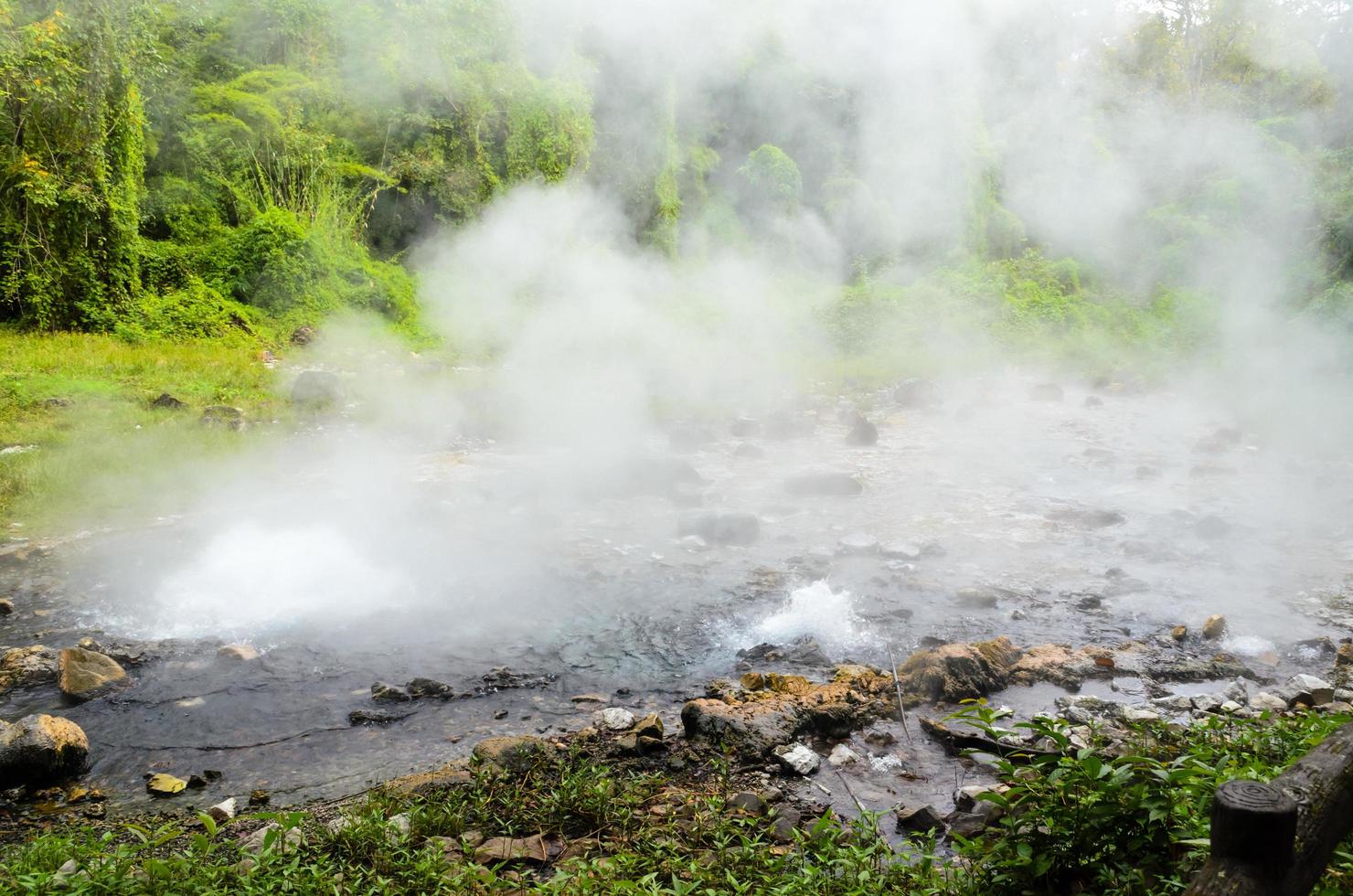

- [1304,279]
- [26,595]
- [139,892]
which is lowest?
[26,595]

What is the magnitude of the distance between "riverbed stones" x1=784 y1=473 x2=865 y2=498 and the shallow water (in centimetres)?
15

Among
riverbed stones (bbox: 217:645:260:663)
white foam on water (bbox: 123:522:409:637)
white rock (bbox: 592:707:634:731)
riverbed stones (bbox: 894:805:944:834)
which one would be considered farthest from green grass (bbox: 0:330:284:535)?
riverbed stones (bbox: 894:805:944:834)

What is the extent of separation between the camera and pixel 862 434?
29.7 feet

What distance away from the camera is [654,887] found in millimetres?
1945

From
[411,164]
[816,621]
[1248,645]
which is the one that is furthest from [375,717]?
[411,164]

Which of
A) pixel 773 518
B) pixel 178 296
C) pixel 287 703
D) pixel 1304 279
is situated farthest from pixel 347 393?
pixel 1304 279

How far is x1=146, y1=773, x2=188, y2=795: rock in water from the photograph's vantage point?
2816mm

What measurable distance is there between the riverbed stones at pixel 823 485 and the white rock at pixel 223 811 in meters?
5.10

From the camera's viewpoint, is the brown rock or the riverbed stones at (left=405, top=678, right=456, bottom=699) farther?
the riverbed stones at (left=405, top=678, right=456, bottom=699)

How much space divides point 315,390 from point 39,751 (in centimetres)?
619

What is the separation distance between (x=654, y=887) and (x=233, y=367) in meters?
8.89

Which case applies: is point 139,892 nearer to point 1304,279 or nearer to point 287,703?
point 287,703

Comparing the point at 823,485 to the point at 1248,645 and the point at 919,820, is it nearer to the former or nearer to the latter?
the point at 1248,645

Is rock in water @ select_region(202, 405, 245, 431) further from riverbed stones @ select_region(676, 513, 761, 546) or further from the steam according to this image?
riverbed stones @ select_region(676, 513, 761, 546)
